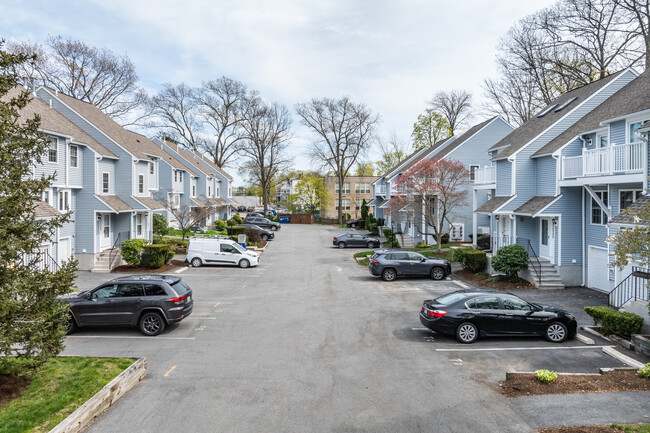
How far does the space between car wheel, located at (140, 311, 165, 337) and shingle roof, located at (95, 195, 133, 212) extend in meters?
13.4

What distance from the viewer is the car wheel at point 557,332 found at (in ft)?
39.3

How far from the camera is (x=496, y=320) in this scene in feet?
39.1

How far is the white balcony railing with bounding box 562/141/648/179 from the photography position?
14.9 metres

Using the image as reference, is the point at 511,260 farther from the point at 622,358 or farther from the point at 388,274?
the point at 622,358

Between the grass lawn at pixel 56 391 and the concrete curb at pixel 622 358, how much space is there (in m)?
12.1

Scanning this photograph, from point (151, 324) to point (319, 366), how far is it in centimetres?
584

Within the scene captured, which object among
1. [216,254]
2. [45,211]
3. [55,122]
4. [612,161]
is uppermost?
[55,122]

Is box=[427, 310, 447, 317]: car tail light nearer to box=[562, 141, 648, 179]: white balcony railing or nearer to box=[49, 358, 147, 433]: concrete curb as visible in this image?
box=[49, 358, 147, 433]: concrete curb

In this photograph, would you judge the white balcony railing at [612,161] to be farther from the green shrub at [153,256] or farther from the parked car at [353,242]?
the green shrub at [153,256]

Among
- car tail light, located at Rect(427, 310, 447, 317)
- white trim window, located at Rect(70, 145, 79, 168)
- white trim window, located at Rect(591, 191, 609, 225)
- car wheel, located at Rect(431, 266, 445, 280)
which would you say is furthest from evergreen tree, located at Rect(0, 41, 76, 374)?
white trim window, located at Rect(591, 191, 609, 225)

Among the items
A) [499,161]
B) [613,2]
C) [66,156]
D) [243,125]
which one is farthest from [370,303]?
[243,125]

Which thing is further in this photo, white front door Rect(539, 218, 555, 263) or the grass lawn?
white front door Rect(539, 218, 555, 263)

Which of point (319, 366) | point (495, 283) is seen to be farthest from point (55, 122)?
point (495, 283)

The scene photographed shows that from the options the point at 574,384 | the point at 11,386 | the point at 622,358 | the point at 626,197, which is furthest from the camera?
the point at 626,197
